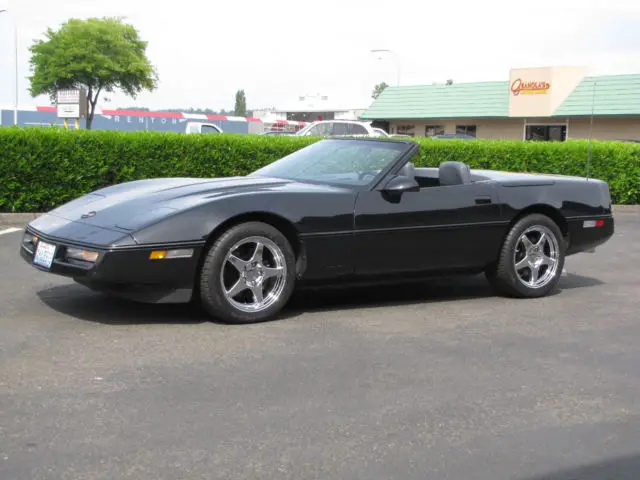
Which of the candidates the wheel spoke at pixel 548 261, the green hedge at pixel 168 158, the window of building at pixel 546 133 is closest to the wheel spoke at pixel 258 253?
the wheel spoke at pixel 548 261

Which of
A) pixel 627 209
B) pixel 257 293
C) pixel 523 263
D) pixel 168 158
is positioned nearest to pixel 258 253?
pixel 257 293

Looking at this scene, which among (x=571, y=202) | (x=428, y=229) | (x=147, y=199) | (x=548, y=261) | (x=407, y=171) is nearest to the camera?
(x=147, y=199)

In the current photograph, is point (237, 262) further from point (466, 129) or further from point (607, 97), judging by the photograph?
point (466, 129)

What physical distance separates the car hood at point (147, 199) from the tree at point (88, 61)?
163 ft

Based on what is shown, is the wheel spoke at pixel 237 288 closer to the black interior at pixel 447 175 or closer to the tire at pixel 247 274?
the tire at pixel 247 274

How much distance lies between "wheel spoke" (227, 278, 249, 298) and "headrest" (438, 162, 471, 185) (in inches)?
75.9

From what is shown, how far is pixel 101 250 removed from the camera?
5.30 m

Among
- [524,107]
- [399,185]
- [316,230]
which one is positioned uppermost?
[524,107]

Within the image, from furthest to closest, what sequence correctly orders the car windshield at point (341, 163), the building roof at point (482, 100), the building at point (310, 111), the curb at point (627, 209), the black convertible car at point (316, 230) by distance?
the building at point (310, 111) → the building roof at point (482, 100) → the curb at point (627, 209) → the car windshield at point (341, 163) → the black convertible car at point (316, 230)

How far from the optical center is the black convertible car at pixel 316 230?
5457 mm

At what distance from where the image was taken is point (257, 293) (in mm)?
5770

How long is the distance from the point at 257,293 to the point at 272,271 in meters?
0.18

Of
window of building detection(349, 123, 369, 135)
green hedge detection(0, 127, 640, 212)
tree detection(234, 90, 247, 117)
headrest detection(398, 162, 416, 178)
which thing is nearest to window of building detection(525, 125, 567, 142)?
window of building detection(349, 123, 369, 135)

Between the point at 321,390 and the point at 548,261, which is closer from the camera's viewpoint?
the point at 321,390
